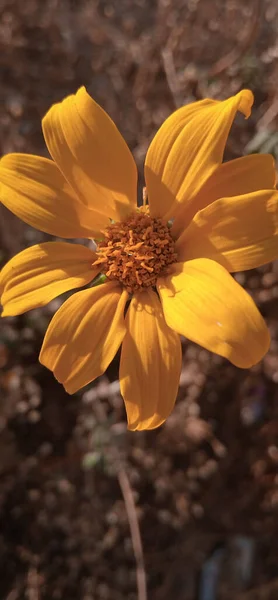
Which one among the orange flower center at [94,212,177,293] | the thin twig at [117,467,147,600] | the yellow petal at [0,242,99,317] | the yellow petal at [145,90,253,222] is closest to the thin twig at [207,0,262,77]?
the yellow petal at [145,90,253,222]

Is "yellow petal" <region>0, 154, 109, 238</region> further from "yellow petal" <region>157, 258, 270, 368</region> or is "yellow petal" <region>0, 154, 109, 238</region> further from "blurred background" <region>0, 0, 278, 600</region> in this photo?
"blurred background" <region>0, 0, 278, 600</region>

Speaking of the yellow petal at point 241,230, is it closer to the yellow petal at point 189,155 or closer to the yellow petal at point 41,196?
the yellow petal at point 189,155

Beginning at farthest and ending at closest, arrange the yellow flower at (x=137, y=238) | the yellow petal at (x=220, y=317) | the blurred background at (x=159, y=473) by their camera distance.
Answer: the blurred background at (x=159, y=473)
the yellow flower at (x=137, y=238)
the yellow petal at (x=220, y=317)

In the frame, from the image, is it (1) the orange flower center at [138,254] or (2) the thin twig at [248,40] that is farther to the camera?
(2) the thin twig at [248,40]

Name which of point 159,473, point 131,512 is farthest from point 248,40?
point 131,512

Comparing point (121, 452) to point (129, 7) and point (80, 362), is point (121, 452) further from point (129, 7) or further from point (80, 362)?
point (129, 7)

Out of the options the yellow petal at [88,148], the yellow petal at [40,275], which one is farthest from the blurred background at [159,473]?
the yellow petal at [88,148]

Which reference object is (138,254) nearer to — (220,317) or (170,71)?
(220,317)
